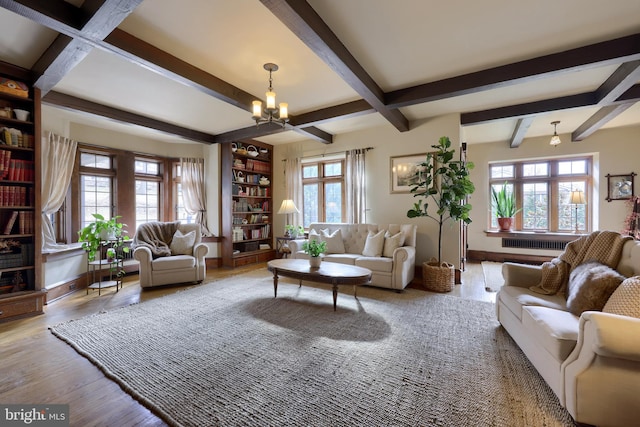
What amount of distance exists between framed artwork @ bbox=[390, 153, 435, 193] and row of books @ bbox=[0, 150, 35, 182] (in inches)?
201

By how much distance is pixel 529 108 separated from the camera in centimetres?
386

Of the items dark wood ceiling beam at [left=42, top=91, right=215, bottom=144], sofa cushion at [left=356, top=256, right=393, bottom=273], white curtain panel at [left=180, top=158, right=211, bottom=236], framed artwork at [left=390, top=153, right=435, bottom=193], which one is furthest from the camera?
white curtain panel at [left=180, top=158, right=211, bottom=236]

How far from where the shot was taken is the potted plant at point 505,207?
6078 millimetres


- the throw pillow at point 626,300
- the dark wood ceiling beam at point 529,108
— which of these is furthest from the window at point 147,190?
the throw pillow at point 626,300

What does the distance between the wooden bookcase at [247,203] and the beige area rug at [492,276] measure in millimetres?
4474

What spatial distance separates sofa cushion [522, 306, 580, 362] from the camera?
1.58 metres

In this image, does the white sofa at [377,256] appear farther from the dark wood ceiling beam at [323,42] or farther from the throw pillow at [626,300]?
the throw pillow at [626,300]

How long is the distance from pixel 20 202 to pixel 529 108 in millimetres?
6711

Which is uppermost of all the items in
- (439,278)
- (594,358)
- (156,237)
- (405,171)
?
Result: (405,171)

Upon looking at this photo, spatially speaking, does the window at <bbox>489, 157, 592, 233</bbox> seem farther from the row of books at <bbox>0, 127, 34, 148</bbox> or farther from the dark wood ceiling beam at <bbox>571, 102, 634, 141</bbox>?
the row of books at <bbox>0, 127, 34, 148</bbox>

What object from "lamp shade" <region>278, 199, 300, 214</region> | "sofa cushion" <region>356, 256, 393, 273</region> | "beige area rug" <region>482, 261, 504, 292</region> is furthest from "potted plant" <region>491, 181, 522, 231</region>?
"lamp shade" <region>278, 199, 300, 214</region>

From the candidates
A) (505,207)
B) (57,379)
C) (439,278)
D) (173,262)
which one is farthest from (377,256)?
(505,207)

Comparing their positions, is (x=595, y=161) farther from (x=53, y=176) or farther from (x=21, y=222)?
(x=53, y=176)

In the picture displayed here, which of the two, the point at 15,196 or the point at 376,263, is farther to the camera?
the point at 376,263
